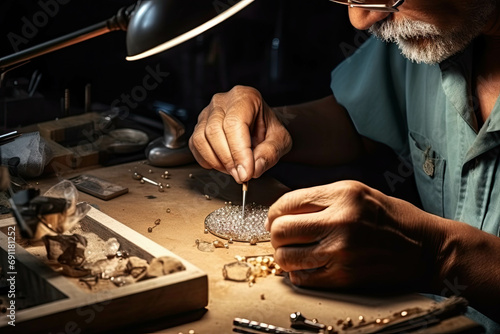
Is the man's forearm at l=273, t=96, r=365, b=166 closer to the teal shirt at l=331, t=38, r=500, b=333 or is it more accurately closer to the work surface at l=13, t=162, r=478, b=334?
the teal shirt at l=331, t=38, r=500, b=333

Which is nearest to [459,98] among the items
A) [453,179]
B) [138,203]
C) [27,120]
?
[453,179]

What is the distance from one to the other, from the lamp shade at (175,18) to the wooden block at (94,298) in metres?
0.44

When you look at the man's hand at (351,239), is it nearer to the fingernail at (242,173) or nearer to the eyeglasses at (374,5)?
the fingernail at (242,173)

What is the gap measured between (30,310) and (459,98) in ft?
A: 4.15

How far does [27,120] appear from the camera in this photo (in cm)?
261

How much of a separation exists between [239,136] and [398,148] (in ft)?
2.33

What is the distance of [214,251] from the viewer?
5.37 ft

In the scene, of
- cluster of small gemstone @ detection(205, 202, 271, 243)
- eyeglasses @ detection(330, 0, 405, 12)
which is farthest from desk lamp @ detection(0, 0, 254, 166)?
cluster of small gemstone @ detection(205, 202, 271, 243)

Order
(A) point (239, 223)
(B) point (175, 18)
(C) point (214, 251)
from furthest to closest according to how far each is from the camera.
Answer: (A) point (239, 223), (C) point (214, 251), (B) point (175, 18)

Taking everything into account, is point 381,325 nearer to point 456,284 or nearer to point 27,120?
point 456,284

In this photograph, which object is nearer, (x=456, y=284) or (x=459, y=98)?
(x=456, y=284)

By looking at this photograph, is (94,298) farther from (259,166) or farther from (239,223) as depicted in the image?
(259,166)

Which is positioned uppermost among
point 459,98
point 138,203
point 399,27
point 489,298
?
point 399,27

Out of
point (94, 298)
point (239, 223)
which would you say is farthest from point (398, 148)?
→ point (94, 298)
